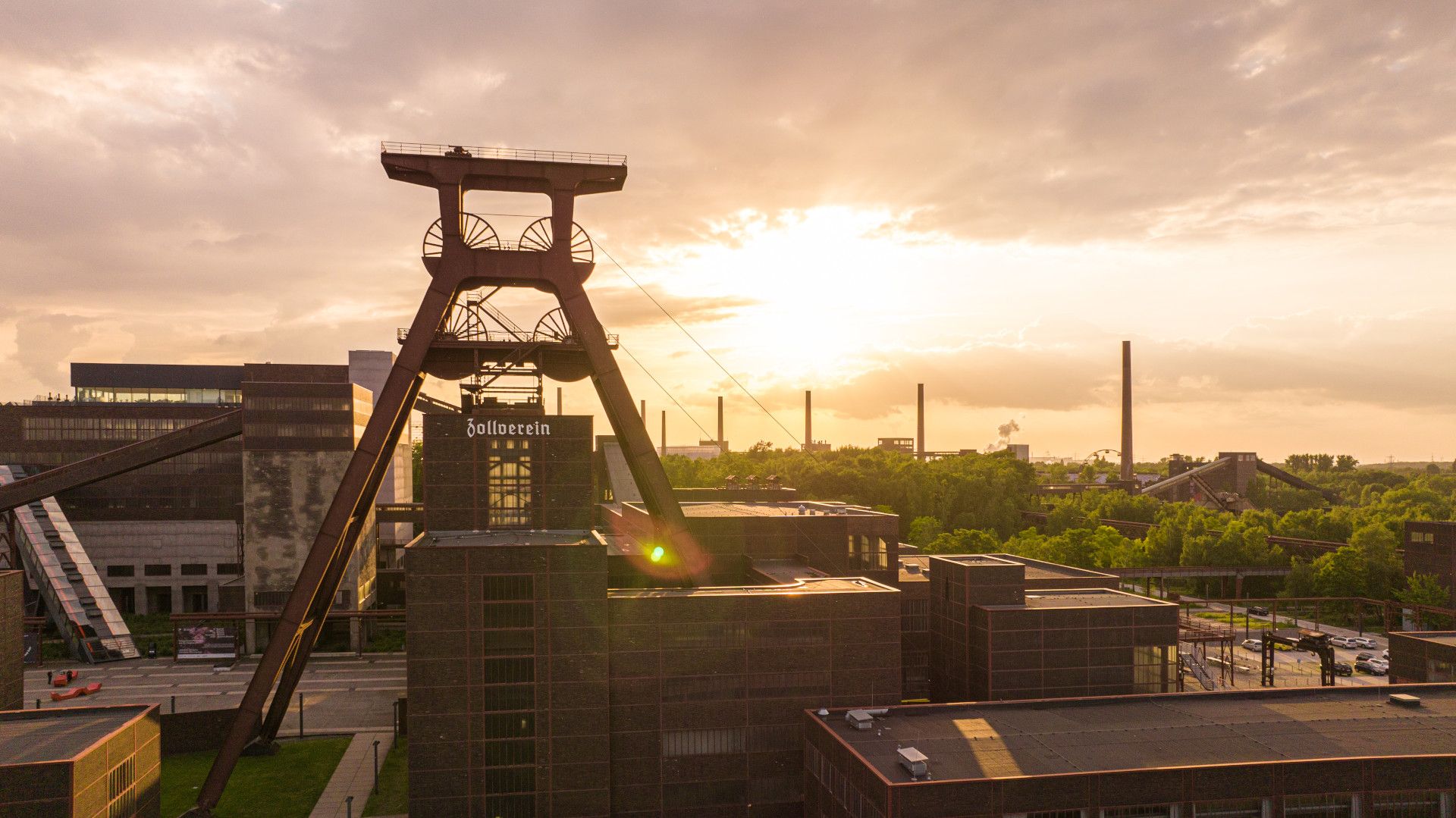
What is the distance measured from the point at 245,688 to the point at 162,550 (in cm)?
3298

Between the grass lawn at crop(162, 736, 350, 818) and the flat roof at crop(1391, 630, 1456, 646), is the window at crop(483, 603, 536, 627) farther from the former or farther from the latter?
the flat roof at crop(1391, 630, 1456, 646)

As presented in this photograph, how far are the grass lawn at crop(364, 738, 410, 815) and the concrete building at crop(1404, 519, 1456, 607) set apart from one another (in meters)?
99.3

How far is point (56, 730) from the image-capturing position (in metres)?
34.7

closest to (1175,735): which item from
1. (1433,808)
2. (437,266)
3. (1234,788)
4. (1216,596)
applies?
(1234,788)

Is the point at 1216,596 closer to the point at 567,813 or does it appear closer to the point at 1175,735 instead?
the point at 1175,735

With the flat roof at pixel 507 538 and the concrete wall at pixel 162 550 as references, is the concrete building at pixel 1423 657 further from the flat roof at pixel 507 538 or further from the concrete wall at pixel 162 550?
the concrete wall at pixel 162 550

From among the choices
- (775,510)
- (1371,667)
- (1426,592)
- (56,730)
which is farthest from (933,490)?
(56,730)

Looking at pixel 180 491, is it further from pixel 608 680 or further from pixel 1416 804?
pixel 1416 804

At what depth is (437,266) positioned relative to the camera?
151ft

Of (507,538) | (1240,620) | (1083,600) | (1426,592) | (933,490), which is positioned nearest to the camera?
(507,538)

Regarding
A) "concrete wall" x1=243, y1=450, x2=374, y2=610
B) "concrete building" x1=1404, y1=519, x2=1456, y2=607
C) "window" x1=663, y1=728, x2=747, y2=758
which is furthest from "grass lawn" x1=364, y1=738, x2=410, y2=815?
"concrete building" x1=1404, y1=519, x2=1456, y2=607

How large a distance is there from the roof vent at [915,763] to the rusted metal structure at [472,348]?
15418 millimetres

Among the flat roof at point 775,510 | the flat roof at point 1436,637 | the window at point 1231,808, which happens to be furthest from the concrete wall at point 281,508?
the flat roof at point 1436,637

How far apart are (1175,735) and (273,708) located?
50.5 m
